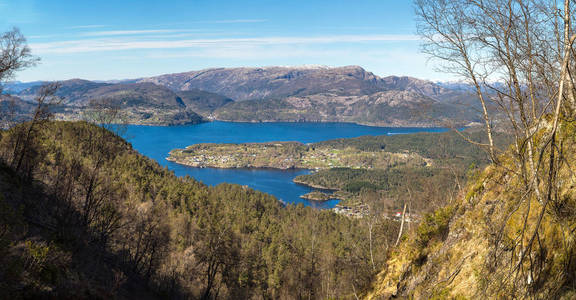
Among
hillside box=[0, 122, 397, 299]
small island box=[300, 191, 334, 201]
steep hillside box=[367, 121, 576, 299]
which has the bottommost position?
small island box=[300, 191, 334, 201]

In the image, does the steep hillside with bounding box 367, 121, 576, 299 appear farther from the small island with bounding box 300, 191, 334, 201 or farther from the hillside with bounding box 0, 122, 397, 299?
the small island with bounding box 300, 191, 334, 201

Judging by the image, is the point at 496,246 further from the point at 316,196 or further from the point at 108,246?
the point at 316,196

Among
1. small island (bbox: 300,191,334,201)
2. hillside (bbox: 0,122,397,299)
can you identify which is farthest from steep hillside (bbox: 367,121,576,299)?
small island (bbox: 300,191,334,201)

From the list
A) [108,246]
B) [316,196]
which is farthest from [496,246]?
[316,196]

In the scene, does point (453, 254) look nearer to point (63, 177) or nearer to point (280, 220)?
point (63, 177)

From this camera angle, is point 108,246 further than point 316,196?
No

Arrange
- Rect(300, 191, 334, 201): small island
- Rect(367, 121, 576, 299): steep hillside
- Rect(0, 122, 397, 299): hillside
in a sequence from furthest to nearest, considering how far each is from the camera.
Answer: Rect(300, 191, 334, 201): small island, Rect(0, 122, 397, 299): hillside, Rect(367, 121, 576, 299): steep hillside

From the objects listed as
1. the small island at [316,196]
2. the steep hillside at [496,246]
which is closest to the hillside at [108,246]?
the steep hillside at [496,246]

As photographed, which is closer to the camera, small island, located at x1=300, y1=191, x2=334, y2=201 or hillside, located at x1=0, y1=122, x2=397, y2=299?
hillside, located at x1=0, y1=122, x2=397, y2=299

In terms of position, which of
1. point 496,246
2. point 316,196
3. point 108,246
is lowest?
point 316,196
